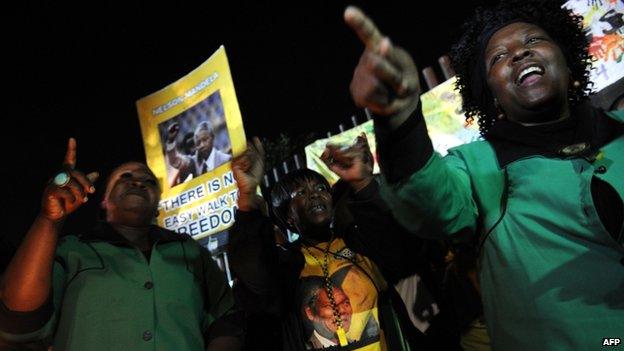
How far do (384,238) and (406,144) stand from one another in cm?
100

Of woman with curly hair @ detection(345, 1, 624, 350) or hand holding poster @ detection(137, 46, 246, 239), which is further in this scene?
hand holding poster @ detection(137, 46, 246, 239)

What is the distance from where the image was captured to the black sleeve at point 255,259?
2340 millimetres

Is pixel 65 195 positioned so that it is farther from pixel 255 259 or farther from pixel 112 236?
pixel 255 259

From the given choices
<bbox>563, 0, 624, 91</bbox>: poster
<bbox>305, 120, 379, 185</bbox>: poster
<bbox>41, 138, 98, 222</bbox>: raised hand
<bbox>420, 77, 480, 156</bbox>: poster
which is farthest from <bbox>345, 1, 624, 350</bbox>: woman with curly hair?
<bbox>305, 120, 379, 185</bbox>: poster

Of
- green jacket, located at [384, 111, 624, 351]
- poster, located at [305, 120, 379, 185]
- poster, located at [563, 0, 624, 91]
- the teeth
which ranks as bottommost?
green jacket, located at [384, 111, 624, 351]

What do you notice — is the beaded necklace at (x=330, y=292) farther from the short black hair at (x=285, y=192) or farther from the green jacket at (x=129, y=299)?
the green jacket at (x=129, y=299)

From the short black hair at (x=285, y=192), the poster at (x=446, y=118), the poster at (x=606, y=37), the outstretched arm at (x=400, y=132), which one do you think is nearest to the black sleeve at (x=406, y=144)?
the outstretched arm at (x=400, y=132)

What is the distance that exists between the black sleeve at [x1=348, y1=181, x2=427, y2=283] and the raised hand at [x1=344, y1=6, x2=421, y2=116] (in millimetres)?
841

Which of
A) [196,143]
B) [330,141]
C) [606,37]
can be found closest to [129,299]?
[606,37]

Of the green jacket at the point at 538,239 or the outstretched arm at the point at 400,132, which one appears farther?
the green jacket at the point at 538,239

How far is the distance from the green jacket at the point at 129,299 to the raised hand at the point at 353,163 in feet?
3.47

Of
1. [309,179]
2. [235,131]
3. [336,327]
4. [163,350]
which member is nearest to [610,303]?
[336,327]

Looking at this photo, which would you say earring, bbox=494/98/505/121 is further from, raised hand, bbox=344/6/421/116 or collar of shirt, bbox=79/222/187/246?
collar of shirt, bbox=79/222/187/246

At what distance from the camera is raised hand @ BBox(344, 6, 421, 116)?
1.16 m
